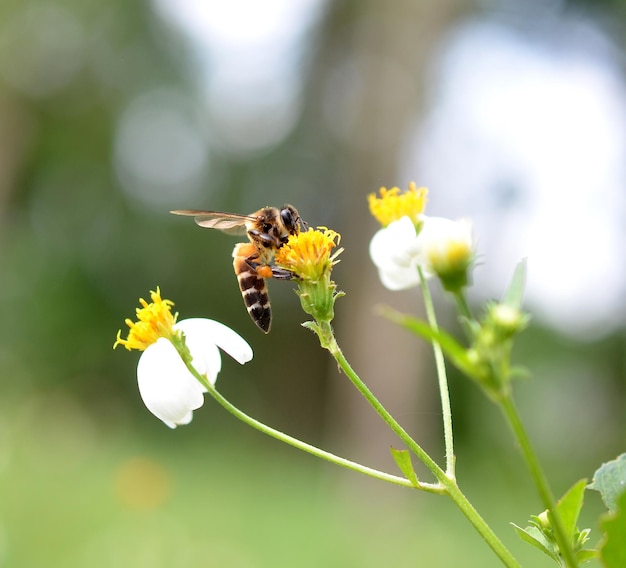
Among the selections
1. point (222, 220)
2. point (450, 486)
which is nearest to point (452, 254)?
point (450, 486)

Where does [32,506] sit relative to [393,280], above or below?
below

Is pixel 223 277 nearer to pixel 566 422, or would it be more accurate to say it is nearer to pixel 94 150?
pixel 94 150

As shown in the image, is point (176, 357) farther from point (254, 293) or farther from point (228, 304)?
point (228, 304)

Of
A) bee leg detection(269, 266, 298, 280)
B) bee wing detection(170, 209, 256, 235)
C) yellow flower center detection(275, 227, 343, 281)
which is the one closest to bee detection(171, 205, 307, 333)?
bee wing detection(170, 209, 256, 235)

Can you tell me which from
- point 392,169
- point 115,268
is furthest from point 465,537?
point 115,268

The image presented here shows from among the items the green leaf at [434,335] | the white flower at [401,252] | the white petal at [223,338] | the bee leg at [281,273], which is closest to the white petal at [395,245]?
the white flower at [401,252]
